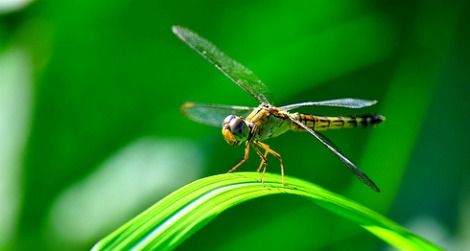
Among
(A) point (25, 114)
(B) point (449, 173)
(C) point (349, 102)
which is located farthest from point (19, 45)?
(B) point (449, 173)

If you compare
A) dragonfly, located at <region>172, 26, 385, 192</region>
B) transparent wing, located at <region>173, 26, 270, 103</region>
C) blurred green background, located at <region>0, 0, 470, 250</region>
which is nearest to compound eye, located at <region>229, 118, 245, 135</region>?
dragonfly, located at <region>172, 26, 385, 192</region>

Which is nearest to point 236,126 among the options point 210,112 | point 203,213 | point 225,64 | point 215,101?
point 225,64

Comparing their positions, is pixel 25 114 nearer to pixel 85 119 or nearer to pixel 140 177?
pixel 85 119

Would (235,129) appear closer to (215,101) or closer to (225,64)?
(225,64)

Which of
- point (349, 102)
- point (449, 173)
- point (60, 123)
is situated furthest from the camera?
point (60, 123)

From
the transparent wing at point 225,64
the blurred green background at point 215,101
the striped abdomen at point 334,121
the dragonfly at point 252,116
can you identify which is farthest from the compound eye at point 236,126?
the blurred green background at point 215,101
